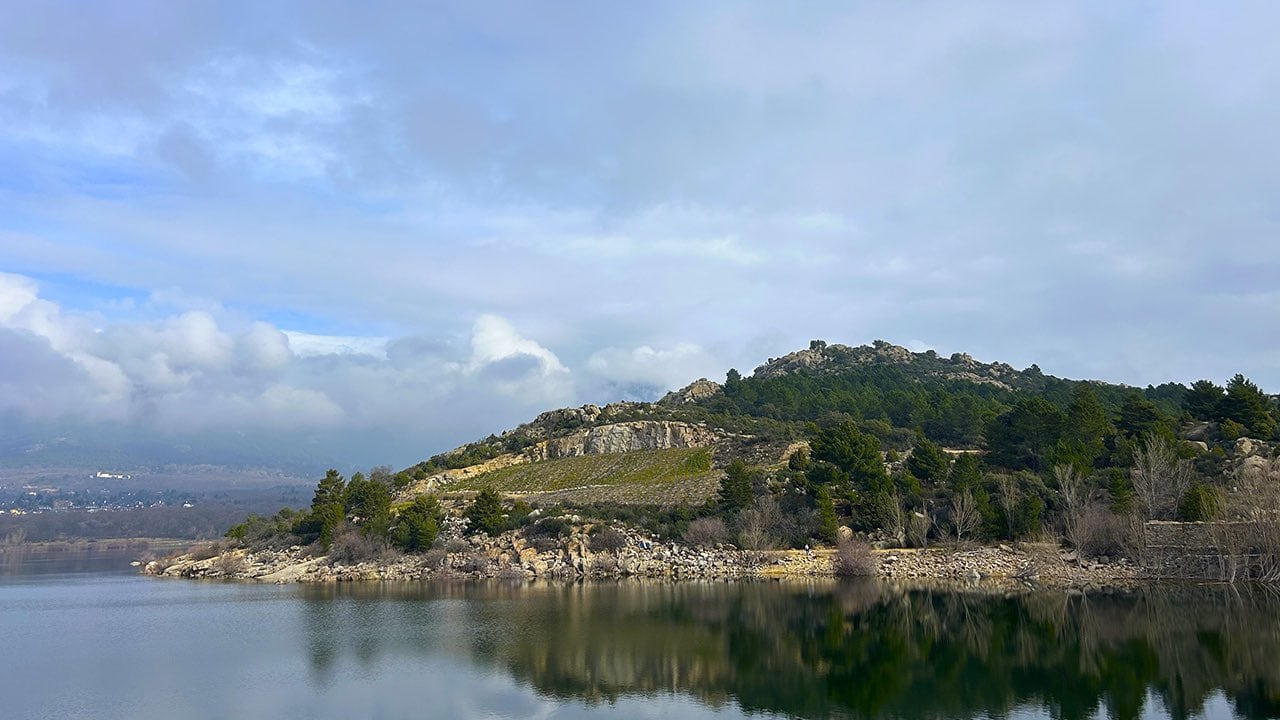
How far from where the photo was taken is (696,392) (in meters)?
120

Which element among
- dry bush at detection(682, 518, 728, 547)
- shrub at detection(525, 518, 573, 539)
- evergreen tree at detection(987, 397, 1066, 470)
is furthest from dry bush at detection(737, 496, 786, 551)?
evergreen tree at detection(987, 397, 1066, 470)

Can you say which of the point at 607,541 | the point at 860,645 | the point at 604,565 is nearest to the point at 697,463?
the point at 607,541

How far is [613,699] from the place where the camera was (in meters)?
22.4

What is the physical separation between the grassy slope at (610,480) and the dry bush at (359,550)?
47.5 ft

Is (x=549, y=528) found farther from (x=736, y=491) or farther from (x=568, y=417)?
(x=568, y=417)

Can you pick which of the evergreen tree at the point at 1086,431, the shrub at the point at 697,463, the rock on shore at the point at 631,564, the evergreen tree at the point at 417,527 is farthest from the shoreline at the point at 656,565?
the shrub at the point at 697,463

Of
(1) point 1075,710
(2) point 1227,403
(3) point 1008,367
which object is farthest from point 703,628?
(3) point 1008,367

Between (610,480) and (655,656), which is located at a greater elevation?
(610,480)

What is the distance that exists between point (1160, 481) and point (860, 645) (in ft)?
105

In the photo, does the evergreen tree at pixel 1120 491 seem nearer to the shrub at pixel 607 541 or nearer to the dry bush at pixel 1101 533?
the dry bush at pixel 1101 533

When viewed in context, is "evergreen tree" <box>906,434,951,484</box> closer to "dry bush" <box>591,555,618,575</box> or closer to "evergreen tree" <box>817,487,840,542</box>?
"evergreen tree" <box>817,487,840,542</box>

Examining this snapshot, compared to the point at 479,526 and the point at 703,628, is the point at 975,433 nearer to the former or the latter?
the point at 479,526

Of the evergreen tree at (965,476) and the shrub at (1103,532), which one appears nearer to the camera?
the shrub at (1103,532)

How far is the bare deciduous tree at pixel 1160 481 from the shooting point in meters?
49.7
